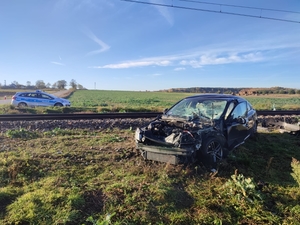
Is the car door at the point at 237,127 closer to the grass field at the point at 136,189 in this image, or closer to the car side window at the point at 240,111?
the car side window at the point at 240,111

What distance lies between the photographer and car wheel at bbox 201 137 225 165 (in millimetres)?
4809

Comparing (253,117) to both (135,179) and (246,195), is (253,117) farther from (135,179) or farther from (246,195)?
(135,179)

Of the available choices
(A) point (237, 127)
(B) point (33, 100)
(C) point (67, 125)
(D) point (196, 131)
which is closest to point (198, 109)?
(A) point (237, 127)

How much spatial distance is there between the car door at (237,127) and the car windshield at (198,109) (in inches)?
13.4

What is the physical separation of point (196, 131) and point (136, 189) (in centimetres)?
176

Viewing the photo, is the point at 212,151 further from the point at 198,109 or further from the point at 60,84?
the point at 60,84

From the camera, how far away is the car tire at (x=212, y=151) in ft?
15.8

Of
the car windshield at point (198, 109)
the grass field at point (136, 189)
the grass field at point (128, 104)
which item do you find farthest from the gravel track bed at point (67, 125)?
the grass field at point (128, 104)

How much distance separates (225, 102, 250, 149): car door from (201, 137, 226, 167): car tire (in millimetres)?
636

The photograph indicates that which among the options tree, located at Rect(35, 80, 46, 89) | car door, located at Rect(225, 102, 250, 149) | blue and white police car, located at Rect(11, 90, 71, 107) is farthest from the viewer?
tree, located at Rect(35, 80, 46, 89)

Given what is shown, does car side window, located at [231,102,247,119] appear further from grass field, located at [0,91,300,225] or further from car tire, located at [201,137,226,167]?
car tire, located at [201,137,226,167]

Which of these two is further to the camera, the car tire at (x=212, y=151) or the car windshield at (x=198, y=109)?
the car windshield at (x=198, y=109)

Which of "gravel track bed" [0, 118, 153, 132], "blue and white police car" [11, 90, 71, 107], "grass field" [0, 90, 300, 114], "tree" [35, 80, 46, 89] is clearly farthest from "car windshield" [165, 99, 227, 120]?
"tree" [35, 80, 46, 89]

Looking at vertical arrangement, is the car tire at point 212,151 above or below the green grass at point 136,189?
above
